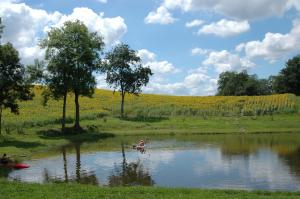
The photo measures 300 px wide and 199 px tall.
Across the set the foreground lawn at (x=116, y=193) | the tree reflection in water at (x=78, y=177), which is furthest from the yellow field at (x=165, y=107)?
the foreground lawn at (x=116, y=193)

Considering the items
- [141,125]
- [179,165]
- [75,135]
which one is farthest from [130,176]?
[141,125]

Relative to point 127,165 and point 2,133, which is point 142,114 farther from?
point 127,165

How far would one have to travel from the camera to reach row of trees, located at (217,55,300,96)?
131 metres

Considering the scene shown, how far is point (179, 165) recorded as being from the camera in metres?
38.7

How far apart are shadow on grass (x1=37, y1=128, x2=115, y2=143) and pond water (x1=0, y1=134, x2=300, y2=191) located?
484 centimetres

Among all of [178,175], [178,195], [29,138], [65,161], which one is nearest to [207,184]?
[178,175]

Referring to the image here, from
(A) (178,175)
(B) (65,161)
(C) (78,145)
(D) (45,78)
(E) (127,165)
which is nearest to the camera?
(A) (178,175)

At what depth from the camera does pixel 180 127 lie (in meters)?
73.4

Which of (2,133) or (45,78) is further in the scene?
(45,78)

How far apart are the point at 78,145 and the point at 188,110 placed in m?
37.3

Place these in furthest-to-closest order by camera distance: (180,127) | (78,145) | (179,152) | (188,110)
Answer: (188,110)
(180,127)
(78,145)
(179,152)

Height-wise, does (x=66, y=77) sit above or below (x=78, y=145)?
above

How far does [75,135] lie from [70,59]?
10.9 m

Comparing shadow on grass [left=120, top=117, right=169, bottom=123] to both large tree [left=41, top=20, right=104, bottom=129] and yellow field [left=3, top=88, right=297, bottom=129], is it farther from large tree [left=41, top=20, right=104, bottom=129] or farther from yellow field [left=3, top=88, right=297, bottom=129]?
large tree [left=41, top=20, right=104, bottom=129]
